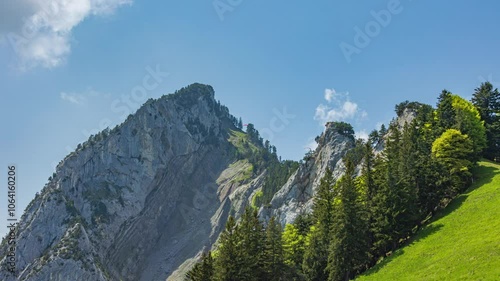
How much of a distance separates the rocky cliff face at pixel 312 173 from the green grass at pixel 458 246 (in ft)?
285

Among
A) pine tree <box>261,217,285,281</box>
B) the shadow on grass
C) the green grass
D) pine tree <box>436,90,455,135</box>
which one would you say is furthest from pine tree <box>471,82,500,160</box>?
pine tree <box>261,217,285,281</box>

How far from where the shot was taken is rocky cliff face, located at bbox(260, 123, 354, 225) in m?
156

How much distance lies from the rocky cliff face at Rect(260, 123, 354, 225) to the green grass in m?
86.7

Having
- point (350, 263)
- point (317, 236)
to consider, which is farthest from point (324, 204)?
point (350, 263)

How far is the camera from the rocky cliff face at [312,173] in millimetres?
156500

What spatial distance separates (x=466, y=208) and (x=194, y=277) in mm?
40576

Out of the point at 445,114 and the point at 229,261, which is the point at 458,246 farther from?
the point at 445,114

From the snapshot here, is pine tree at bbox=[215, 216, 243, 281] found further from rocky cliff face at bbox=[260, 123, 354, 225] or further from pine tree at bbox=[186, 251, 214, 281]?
rocky cliff face at bbox=[260, 123, 354, 225]

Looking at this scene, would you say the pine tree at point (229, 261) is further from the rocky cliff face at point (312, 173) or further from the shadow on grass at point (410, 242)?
the rocky cliff face at point (312, 173)

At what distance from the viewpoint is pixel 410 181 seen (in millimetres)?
67312

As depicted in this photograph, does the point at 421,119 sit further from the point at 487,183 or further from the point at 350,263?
the point at 350,263

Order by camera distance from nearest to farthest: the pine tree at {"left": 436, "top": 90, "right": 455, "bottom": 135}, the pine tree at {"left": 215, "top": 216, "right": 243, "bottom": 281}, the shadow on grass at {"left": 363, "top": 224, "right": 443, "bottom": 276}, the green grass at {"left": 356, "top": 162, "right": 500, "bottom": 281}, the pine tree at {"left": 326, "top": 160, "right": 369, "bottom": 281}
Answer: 1. the green grass at {"left": 356, "top": 162, "right": 500, "bottom": 281}
2. the shadow on grass at {"left": 363, "top": 224, "right": 443, "bottom": 276}
3. the pine tree at {"left": 215, "top": 216, "right": 243, "bottom": 281}
4. the pine tree at {"left": 326, "top": 160, "right": 369, "bottom": 281}
5. the pine tree at {"left": 436, "top": 90, "right": 455, "bottom": 135}

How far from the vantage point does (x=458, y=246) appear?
4966 cm

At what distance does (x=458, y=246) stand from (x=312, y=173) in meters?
116
